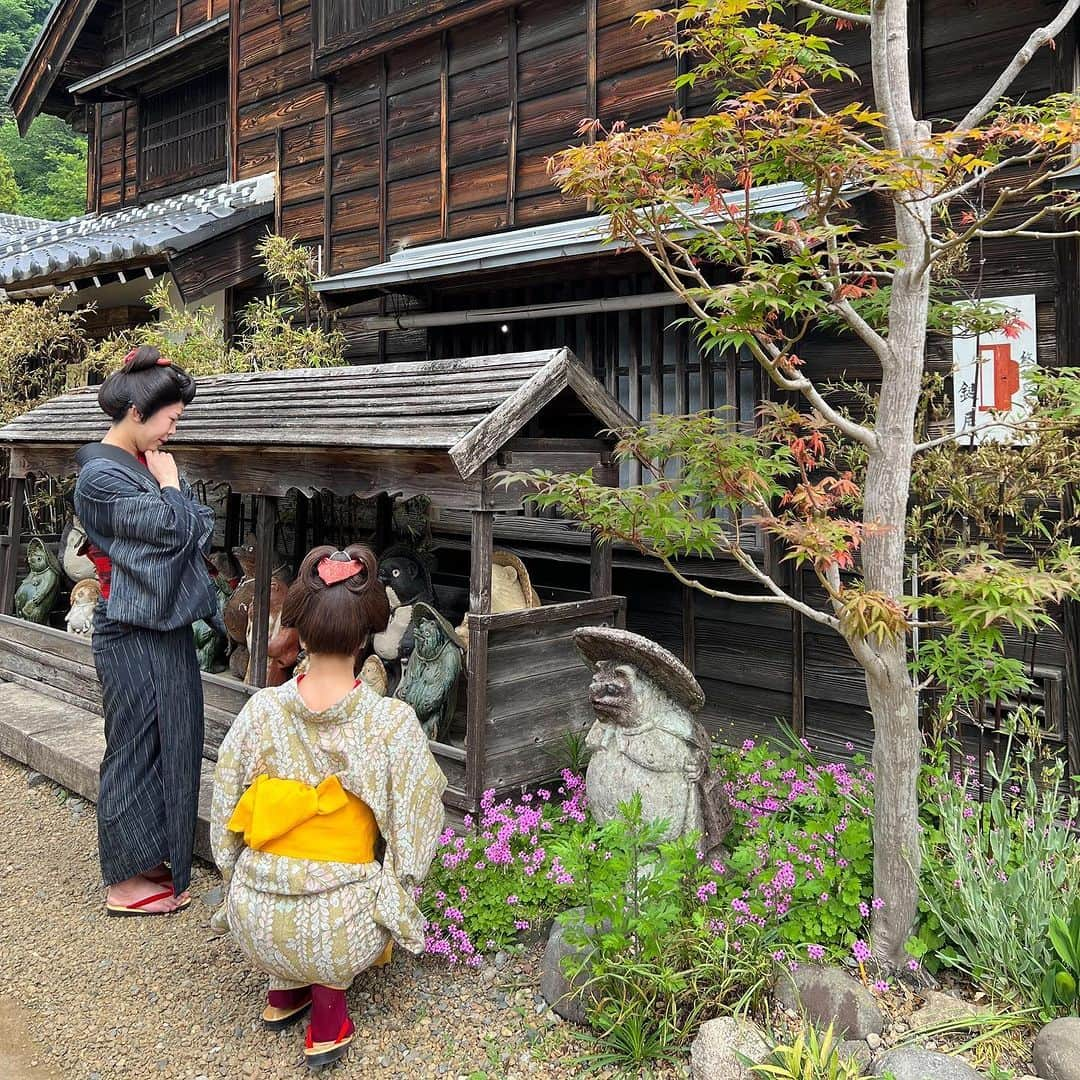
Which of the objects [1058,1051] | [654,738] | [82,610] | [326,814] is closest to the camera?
[1058,1051]

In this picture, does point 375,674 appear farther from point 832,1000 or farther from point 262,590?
point 832,1000

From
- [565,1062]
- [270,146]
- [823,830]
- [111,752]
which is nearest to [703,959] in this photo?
[565,1062]

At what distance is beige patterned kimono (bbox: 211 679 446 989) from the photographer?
111 inches

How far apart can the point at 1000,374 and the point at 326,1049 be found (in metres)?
4.36

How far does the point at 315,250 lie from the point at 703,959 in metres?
7.81

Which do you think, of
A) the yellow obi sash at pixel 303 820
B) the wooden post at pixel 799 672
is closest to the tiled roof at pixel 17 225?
the wooden post at pixel 799 672

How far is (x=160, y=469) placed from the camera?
13.1 ft

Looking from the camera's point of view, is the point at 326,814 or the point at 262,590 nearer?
the point at 326,814

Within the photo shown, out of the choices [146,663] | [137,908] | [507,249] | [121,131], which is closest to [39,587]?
[146,663]

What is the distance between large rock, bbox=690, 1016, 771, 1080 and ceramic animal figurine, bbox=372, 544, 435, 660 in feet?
9.23

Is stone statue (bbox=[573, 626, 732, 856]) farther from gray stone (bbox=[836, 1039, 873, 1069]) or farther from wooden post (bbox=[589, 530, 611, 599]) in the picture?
wooden post (bbox=[589, 530, 611, 599])

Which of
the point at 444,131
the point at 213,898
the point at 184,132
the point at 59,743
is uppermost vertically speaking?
the point at 184,132

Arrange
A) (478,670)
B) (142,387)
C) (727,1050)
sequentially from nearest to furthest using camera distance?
(727,1050), (142,387), (478,670)

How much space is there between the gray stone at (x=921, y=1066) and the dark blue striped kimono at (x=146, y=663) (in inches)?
118
